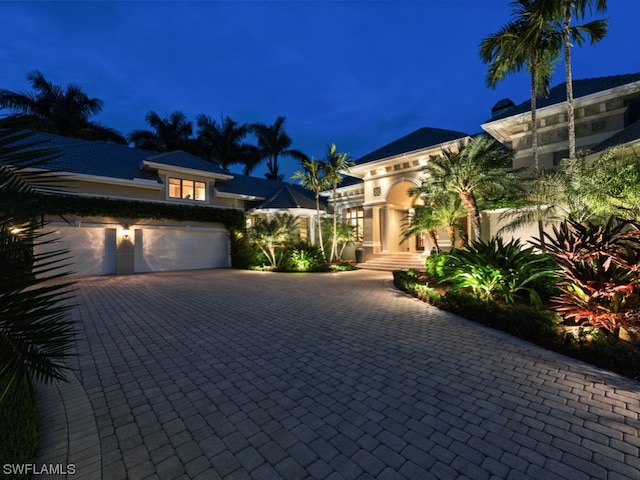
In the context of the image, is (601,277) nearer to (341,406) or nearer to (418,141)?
(341,406)

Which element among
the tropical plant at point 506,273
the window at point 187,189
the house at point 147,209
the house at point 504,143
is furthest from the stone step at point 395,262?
the window at point 187,189

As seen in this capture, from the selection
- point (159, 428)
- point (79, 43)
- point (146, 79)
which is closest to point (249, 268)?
point (159, 428)

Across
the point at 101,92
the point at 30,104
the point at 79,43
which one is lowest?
the point at 30,104

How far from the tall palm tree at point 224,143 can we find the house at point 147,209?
1301 cm

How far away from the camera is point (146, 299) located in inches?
372

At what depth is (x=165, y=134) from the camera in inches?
1275

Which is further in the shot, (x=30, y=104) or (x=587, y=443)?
(x=30, y=104)

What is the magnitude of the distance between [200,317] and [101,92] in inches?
6669

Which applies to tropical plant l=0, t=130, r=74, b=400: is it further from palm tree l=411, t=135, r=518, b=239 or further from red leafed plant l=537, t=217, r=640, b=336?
palm tree l=411, t=135, r=518, b=239

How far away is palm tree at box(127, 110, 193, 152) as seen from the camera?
31.8 metres

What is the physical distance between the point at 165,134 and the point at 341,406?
36.6 meters

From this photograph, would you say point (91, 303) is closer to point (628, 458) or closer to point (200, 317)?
point (200, 317)

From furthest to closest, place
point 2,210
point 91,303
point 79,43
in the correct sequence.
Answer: point 79,43
point 91,303
point 2,210

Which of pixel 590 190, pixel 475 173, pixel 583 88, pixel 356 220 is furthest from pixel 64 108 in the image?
pixel 583 88
